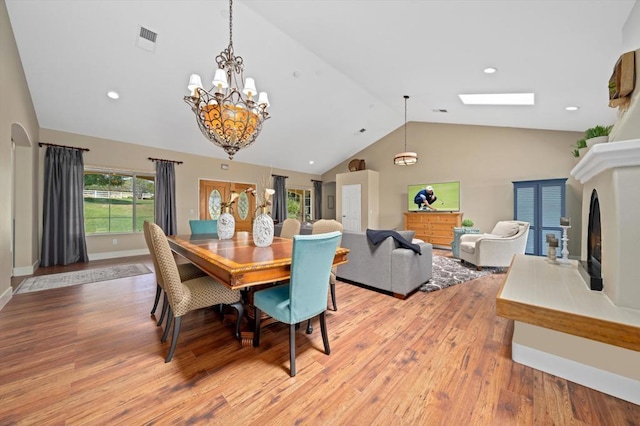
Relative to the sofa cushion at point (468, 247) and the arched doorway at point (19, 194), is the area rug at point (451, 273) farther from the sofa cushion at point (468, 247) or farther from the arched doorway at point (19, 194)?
the arched doorway at point (19, 194)

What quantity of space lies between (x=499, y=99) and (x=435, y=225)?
319 centimetres

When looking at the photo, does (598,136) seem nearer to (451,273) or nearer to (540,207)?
(451,273)

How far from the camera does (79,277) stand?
12.4 ft

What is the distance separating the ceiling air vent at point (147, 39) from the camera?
3354 millimetres

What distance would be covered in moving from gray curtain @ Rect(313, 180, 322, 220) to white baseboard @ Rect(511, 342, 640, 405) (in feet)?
25.2

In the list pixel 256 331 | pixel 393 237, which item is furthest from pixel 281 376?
pixel 393 237

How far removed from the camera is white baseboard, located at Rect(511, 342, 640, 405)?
55.4 inches

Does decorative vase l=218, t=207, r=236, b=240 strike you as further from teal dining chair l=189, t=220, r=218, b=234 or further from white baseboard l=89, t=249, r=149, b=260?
white baseboard l=89, t=249, r=149, b=260

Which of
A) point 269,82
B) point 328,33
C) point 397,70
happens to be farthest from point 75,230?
point 397,70

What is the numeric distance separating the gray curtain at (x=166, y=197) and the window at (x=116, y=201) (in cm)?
30

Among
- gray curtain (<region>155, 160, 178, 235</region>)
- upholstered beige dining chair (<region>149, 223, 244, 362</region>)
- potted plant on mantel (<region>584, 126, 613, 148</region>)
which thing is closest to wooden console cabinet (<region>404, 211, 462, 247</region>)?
potted plant on mantel (<region>584, 126, 613, 148</region>)

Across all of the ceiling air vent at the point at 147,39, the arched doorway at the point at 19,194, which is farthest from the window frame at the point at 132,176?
the ceiling air vent at the point at 147,39

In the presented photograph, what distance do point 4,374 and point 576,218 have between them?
312 inches

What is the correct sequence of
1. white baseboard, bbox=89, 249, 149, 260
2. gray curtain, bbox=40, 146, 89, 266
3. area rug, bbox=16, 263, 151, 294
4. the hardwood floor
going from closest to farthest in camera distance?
the hardwood floor
area rug, bbox=16, 263, 151, 294
gray curtain, bbox=40, 146, 89, 266
white baseboard, bbox=89, 249, 149, 260
